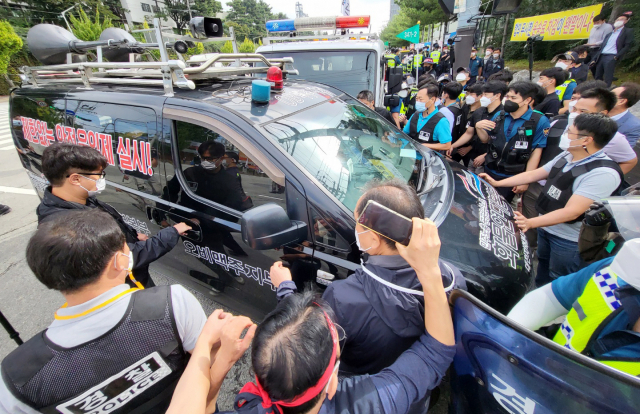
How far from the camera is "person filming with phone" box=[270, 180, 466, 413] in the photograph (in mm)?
1066

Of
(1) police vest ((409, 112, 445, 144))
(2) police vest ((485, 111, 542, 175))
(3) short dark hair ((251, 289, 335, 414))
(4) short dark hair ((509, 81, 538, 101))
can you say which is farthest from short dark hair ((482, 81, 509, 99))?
(3) short dark hair ((251, 289, 335, 414))

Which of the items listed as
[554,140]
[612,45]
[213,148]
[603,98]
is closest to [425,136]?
[554,140]

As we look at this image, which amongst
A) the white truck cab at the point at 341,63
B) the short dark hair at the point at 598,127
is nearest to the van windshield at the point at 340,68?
the white truck cab at the point at 341,63

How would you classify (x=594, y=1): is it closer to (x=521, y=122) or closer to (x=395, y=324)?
(x=521, y=122)

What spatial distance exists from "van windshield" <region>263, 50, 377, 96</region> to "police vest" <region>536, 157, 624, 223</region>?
10.3 ft

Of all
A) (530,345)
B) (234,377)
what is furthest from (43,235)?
(234,377)

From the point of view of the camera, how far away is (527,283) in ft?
5.81

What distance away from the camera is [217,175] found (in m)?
1.96

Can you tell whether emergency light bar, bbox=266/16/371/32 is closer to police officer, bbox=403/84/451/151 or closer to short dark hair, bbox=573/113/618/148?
police officer, bbox=403/84/451/151

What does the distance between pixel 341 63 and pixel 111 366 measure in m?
4.99

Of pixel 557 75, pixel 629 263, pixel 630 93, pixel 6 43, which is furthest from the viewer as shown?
pixel 6 43

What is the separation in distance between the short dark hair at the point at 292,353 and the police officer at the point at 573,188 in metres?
1.96

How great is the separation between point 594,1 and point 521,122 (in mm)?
17315

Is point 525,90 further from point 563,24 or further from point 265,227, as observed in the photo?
point 563,24
